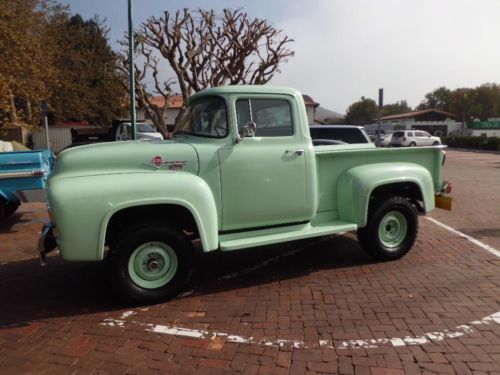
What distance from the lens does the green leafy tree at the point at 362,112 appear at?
9123cm

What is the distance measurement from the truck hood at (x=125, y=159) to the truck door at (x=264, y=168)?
404 mm

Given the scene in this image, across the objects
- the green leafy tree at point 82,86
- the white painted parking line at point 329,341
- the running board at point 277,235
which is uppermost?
the green leafy tree at point 82,86

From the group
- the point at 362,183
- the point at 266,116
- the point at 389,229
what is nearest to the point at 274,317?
the point at 362,183

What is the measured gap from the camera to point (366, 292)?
4.54m

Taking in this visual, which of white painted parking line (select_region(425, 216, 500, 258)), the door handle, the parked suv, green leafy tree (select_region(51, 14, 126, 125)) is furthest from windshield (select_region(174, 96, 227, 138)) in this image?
the parked suv

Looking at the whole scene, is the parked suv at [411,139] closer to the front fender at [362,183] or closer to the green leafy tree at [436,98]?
the front fender at [362,183]

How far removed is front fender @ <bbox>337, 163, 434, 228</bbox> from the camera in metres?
5.09

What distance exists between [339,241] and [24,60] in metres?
13.7

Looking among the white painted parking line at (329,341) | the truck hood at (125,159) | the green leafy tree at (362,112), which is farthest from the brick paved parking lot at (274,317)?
the green leafy tree at (362,112)

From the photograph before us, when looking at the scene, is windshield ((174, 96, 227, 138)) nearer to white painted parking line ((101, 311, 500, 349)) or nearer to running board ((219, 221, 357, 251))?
running board ((219, 221, 357, 251))

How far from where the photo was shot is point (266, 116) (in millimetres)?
4816

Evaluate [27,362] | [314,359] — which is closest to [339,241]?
[314,359]

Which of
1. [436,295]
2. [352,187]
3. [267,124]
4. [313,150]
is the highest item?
[267,124]

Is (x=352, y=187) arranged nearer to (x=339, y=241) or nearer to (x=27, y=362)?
(x=339, y=241)
